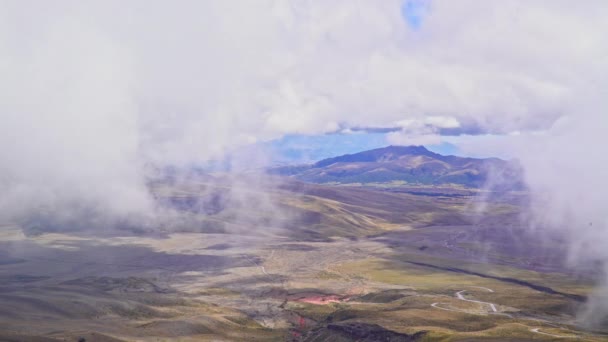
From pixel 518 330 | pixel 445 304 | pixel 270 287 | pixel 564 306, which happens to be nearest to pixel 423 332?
pixel 518 330

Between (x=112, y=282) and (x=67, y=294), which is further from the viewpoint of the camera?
(x=112, y=282)

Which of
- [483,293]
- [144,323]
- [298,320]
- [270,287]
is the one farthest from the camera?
[270,287]

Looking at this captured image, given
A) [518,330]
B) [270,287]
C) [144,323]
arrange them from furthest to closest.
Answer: [270,287], [144,323], [518,330]

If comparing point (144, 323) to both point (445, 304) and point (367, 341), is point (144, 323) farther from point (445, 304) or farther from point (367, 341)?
point (445, 304)

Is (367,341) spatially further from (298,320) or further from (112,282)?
(112,282)

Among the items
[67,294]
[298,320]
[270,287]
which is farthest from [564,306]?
[67,294]

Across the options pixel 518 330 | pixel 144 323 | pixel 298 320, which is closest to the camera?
pixel 518 330

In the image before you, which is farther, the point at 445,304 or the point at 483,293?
the point at 483,293

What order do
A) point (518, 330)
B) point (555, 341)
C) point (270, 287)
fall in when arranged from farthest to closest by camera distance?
1. point (270, 287)
2. point (518, 330)
3. point (555, 341)
